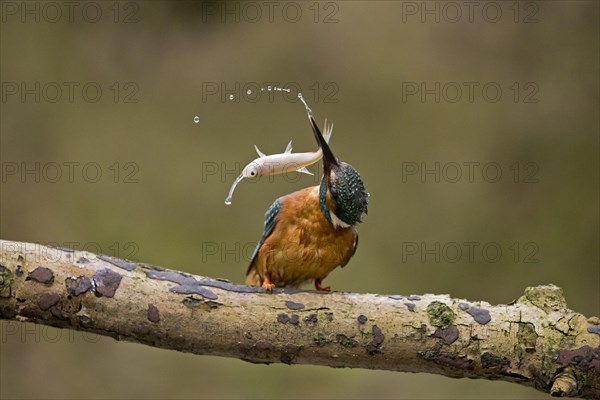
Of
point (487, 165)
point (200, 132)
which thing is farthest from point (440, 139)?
point (200, 132)

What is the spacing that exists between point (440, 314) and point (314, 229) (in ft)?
1.86

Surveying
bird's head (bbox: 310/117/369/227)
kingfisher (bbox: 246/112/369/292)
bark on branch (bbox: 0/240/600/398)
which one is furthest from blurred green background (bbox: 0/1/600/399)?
bark on branch (bbox: 0/240/600/398)

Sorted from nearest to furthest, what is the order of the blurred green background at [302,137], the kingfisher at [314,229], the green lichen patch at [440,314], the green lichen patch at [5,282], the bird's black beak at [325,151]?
the green lichen patch at [5,282], the green lichen patch at [440,314], the bird's black beak at [325,151], the kingfisher at [314,229], the blurred green background at [302,137]

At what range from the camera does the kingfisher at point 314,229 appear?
2422 millimetres

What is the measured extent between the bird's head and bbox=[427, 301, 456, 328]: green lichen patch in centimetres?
44

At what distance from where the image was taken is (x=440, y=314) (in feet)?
7.14

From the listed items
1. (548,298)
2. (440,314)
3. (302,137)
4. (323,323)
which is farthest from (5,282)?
(302,137)

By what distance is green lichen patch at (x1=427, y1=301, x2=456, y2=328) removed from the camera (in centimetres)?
216

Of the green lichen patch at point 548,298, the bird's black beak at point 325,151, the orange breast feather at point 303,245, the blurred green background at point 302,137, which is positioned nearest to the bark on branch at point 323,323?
the green lichen patch at point 548,298

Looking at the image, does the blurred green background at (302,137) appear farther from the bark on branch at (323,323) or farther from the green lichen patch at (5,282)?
the green lichen patch at (5,282)

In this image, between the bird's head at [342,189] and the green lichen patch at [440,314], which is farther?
the bird's head at [342,189]

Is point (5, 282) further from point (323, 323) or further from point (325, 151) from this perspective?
point (325, 151)

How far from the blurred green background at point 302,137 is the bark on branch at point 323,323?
2.00 metres

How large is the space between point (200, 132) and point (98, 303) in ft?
7.84
